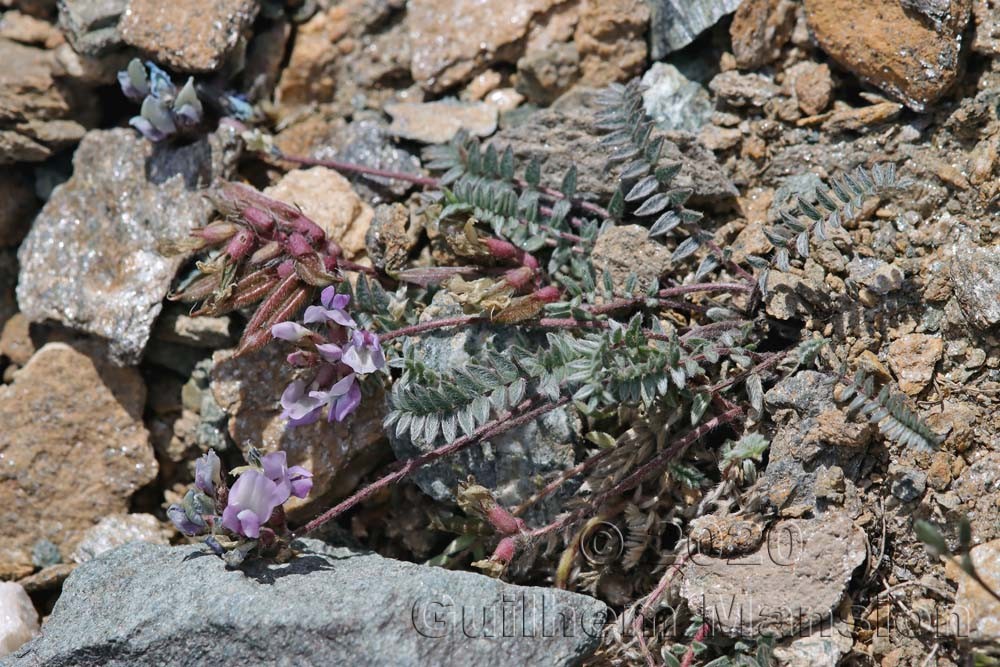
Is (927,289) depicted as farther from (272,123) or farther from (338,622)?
(272,123)

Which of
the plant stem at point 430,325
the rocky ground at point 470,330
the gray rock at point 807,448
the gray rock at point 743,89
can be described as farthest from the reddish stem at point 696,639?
the gray rock at point 743,89

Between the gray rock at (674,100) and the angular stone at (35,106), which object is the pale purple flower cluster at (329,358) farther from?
the angular stone at (35,106)

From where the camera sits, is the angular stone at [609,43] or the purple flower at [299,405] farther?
the angular stone at [609,43]

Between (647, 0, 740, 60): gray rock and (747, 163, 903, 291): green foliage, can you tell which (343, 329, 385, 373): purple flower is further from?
(647, 0, 740, 60): gray rock

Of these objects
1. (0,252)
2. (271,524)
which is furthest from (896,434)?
(0,252)

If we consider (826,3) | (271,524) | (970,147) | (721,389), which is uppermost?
(826,3)

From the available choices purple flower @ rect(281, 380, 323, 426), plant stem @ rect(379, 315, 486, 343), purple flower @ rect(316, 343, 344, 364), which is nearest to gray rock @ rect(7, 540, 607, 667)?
purple flower @ rect(281, 380, 323, 426)
